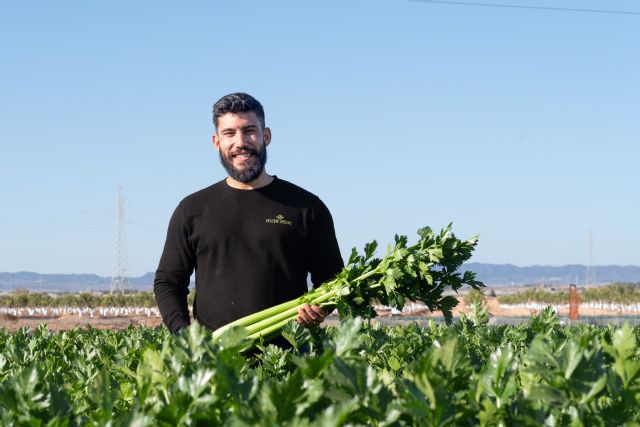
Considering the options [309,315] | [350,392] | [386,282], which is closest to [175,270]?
[309,315]

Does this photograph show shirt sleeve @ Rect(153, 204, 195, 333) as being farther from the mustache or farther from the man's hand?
the man's hand

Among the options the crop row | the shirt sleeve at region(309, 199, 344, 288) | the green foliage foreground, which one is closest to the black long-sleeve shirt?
the shirt sleeve at region(309, 199, 344, 288)

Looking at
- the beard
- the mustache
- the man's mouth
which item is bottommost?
the beard

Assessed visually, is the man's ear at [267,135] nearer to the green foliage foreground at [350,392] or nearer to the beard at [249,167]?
the beard at [249,167]

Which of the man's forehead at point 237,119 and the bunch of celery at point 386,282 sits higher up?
the man's forehead at point 237,119

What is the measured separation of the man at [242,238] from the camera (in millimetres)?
6234

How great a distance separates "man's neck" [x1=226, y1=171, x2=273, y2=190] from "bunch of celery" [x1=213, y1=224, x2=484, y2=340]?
3.40 feet

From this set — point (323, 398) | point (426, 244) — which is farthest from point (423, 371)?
point (426, 244)

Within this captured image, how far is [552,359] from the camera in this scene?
2.58 metres

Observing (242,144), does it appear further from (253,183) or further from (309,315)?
(309,315)

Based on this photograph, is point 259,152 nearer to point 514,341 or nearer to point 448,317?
point 448,317

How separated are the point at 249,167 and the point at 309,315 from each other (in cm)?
124

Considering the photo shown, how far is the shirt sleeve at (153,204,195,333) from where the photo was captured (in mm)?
6465

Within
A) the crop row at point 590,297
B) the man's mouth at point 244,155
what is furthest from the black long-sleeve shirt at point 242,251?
the crop row at point 590,297
